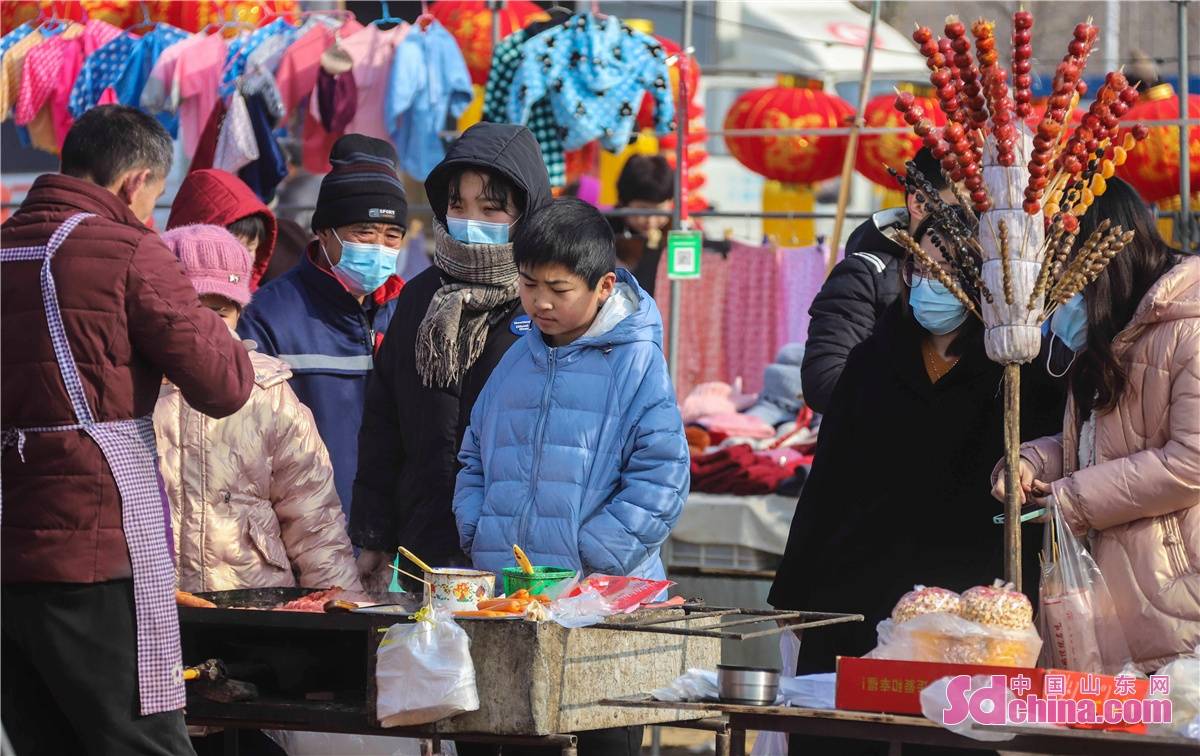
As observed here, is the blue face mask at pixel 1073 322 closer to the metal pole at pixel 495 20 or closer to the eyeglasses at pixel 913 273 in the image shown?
the eyeglasses at pixel 913 273

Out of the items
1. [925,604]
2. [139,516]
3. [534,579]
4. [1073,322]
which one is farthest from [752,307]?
[925,604]

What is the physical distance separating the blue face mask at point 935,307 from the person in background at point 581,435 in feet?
2.03

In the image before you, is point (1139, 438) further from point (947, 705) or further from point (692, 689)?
point (692, 689)

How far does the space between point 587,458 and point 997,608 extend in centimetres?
110

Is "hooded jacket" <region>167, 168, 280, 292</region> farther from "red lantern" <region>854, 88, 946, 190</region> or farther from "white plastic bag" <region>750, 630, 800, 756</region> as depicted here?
"red lantern" <region>854, 88, 946, 190</region>

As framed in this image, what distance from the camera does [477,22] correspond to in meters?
9.06

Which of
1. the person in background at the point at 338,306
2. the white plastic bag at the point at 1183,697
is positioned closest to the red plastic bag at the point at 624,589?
the white plastic bag at the point at 1183,697

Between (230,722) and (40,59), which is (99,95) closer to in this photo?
(40,59)

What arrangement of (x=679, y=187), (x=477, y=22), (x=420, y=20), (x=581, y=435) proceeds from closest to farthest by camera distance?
(x=581, y=435)
(x=679, y=187)
(x=420, y=20)
(x=477, y=22)

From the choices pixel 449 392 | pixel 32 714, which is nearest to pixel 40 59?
pixel 449 392

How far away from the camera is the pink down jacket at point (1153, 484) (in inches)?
133

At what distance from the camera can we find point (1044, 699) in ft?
9.30

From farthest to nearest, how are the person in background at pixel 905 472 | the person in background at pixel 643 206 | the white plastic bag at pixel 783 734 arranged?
1. the person in background at pixel 643 206
2. the white plastic bag at pixel 783 734
3. the person in background at pixel 905 472

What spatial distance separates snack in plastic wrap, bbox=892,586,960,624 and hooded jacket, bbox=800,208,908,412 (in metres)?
1.62
